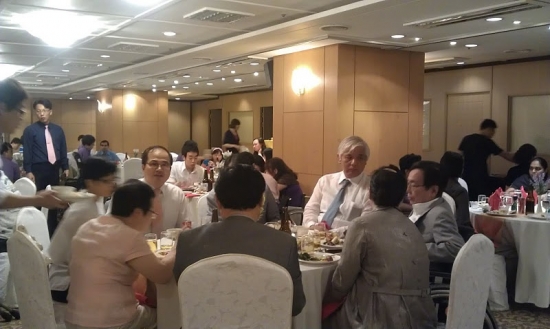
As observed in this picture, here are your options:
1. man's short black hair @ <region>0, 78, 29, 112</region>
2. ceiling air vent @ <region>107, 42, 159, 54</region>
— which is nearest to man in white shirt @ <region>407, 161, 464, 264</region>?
man's short black hair @ <region>0, 78, 29, 112</region>

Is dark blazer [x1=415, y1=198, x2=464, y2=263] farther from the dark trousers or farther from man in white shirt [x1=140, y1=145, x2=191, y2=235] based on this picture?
the dark trousers

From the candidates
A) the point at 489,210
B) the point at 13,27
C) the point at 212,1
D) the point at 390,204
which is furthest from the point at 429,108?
the point at 390,204

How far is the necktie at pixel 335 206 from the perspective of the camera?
420cm

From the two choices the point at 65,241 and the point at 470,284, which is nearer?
the point at 470,284

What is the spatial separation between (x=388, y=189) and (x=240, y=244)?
924mm

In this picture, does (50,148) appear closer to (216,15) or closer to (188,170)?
(188,170)

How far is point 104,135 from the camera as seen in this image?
51.0 feet

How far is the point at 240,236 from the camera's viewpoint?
221 centimetres

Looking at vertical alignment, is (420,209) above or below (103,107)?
below

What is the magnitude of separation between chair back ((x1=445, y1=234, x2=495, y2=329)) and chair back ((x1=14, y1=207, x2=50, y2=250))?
8.22 ft

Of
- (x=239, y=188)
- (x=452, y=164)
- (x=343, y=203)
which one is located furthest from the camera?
(x=452, y=164)

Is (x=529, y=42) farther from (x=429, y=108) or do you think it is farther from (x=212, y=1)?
(x=212, y=1)

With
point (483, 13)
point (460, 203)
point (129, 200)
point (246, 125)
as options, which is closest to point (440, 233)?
point (460, 203)

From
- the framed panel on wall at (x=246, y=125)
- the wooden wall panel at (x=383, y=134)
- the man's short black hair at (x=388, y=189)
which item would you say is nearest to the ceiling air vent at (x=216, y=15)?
the wooden wall panel at (x=383, y=134)
